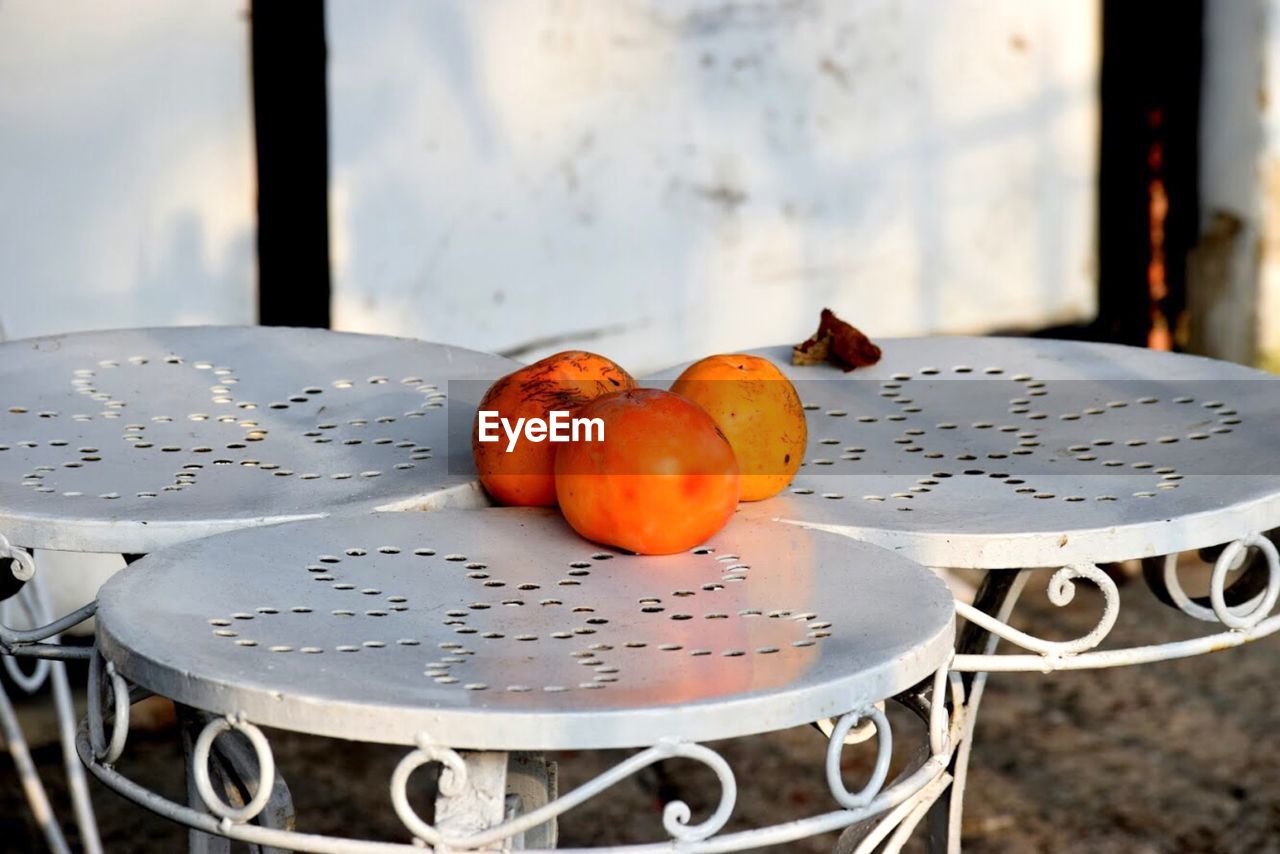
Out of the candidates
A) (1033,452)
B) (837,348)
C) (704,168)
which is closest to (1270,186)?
(704,168)

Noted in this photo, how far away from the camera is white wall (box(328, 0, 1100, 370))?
10.5 ft

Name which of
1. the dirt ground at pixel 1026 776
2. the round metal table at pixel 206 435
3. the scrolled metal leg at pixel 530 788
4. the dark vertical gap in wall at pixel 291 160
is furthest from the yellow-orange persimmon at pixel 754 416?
the dark vertical gap in wall at pixel 291 160

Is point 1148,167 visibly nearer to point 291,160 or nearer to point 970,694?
point 291,160

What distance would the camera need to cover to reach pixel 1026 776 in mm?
3109

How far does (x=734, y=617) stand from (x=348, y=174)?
2.07 meters

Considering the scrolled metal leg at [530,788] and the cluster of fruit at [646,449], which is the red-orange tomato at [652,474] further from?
the scrolled metal leg at [530,788]

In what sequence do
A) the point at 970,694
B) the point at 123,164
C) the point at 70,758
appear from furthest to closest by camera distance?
the point at 123,164 → the point at 70,758 → the point at 970,694

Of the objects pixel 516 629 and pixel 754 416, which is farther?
pixel 754 416

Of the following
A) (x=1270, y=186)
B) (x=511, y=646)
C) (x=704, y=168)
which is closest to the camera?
(x=511, y=646)

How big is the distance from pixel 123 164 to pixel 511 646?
200cm

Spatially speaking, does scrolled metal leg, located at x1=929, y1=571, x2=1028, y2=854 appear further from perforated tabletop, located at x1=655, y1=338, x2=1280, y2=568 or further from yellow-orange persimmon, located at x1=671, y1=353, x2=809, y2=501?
yellow-orange persimmon, located at x1=671, y1=353, x2=809, y2=501

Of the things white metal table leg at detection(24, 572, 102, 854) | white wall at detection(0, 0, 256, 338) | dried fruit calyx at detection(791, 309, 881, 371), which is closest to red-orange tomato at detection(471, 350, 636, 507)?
dried fruit calyx at detection(791, 309, 881, 371)

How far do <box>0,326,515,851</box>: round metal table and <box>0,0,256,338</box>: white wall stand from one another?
0.94 metres

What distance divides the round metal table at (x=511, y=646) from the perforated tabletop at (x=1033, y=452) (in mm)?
101
